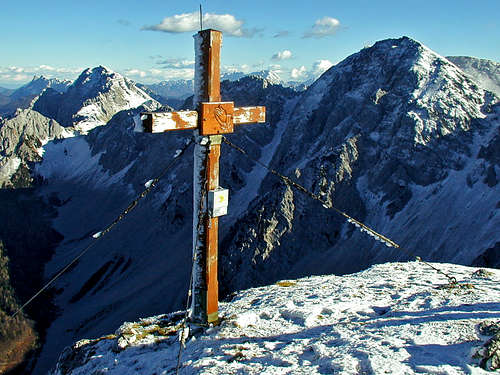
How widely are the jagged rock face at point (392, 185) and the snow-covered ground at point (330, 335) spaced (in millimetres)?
40460

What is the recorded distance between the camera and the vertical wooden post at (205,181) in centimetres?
935

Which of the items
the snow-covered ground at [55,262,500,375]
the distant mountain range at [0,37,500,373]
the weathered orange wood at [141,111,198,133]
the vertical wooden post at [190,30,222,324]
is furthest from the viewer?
the distant mountain range at [0,37,500,373]

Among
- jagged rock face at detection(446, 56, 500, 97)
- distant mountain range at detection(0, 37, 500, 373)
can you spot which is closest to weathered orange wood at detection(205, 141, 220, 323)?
distant mountain range at detection(0, 37, 500, 373)

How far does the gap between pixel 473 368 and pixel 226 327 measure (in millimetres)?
5752

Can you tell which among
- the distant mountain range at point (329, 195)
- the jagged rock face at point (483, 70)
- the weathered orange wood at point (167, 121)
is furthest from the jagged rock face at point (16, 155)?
the weathered orange wood at point (167, 121)

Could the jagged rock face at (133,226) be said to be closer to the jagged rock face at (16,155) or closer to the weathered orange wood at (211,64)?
the jagged rock face at (16,155)

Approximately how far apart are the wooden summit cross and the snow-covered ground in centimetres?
115

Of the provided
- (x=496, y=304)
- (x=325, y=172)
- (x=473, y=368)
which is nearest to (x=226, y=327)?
(x=473, y=368)

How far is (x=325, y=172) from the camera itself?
65.8 meters

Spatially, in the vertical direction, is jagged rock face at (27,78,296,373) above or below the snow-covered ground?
below

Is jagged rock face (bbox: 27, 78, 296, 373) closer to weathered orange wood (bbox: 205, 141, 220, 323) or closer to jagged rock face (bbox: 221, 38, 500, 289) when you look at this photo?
jagged rock face (bbox: 221, 38, 500, 289)

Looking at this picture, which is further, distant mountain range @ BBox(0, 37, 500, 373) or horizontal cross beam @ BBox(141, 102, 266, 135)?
distant mountain range @ BBox(0, 37, 500, 373)

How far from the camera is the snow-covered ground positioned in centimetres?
774

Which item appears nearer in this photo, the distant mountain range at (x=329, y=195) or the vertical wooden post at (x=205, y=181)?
the vertical wooden post at (x=205, y=181)
